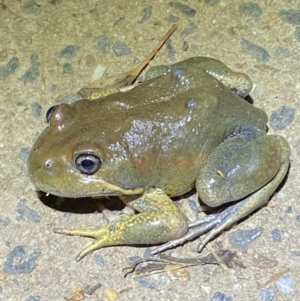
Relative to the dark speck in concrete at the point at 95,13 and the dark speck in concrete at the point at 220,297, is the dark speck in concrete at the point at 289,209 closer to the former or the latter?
the dark speck in concrete at the point at 220,297

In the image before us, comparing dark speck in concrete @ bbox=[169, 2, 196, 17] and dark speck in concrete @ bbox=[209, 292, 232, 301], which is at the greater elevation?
dark speck in concrete @ bbox=[169, 2, 196, 17]

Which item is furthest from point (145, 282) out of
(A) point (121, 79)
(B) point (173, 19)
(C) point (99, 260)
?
(B) point (173, 19)

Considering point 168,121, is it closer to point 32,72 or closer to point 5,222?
point 5,222

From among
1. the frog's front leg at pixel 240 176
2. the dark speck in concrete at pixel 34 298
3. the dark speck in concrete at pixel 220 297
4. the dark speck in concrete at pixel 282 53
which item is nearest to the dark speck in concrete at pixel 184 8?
the dark speck in concrete at pixel 282 53

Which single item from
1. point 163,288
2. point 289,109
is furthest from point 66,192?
point 289,109

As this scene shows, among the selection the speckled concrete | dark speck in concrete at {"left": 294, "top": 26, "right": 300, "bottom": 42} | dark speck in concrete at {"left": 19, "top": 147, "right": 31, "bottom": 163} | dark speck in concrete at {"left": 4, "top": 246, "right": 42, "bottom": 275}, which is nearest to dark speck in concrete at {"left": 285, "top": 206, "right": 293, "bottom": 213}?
the speckled concrete

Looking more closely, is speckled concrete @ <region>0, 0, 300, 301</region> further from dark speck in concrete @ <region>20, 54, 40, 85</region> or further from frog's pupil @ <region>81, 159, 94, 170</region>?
frog's pupil @ <region>81, 159, 94, 170</region>
